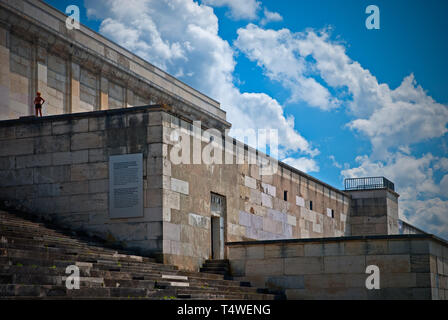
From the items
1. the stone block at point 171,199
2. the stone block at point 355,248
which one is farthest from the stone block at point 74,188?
the stone block at point 355,248

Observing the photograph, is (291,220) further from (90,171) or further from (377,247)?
(90,171)

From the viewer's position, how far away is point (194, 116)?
3697 centimetres

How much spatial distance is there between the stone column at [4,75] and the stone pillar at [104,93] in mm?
5641

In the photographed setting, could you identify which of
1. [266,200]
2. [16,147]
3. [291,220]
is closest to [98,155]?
[16,147]

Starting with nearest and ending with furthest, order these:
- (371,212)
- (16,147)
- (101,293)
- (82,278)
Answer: (101,293), (82,278), (16,147), (371,212)

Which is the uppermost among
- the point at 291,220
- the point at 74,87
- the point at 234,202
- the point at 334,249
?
the point at 74,87

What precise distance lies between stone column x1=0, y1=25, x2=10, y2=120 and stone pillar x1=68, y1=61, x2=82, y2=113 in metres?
3.57

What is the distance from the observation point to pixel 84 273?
43.6 feet

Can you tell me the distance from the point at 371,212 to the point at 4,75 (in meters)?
20.8

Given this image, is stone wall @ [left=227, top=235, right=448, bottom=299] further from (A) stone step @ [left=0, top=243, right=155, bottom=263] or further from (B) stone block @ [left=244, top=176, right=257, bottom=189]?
(B) stone block @ [left=244, top=176, right=257, bottom=189]

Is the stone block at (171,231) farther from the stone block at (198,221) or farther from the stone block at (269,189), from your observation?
the stone block at (269,189)

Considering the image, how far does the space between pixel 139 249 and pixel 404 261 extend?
7274mm
